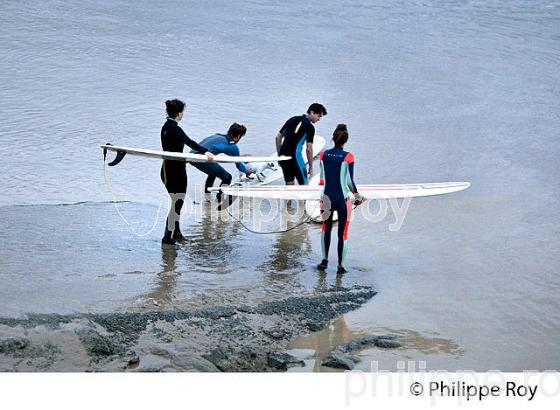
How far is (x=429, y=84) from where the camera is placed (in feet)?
57.1

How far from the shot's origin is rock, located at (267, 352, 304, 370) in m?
6.19

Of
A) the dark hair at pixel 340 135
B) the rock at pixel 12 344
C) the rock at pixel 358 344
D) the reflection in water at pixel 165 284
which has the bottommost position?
the rock at pixel 358 344

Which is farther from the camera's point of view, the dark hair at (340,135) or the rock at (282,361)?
the dark hair at (340,135)

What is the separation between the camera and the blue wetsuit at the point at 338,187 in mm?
8047

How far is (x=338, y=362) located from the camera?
6258mm

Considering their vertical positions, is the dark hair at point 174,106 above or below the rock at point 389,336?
above

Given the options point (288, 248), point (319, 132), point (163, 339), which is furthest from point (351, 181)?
point (319, 132)

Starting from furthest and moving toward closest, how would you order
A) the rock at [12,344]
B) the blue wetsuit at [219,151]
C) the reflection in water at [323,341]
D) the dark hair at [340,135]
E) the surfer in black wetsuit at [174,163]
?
the blue wetsuit at [219,151]
the surfer in black wetsuit at [174,163]
the dark hair at [340,135]
the reflection in water at [323,341]
the rock at [12,344]

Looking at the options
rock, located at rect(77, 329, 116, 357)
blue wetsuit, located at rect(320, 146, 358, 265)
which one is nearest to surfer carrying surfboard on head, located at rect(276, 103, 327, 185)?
blue wetsuit, located at rect(320, 146, 358, 265)

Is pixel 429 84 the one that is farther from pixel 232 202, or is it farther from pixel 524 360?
pixel 524 360

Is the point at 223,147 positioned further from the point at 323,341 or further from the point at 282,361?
the point at 282,361

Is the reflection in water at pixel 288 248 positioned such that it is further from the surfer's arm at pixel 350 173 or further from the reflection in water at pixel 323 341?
the reflection in water at pixel 323 341

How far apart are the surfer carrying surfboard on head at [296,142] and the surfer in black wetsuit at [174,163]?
1734 mm

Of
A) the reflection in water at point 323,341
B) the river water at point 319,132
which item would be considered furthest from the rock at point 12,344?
the reflection in water at point 323,341
